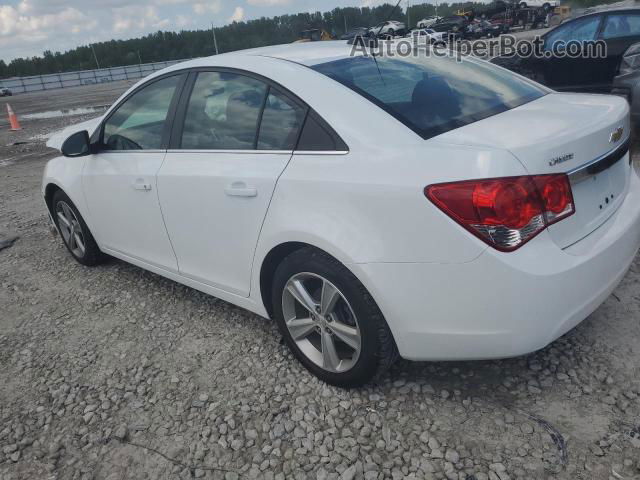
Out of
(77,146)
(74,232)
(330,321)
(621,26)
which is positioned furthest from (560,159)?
(621,26)

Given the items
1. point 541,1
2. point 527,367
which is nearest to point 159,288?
point 527,367

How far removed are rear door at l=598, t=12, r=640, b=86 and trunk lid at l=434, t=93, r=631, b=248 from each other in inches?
152

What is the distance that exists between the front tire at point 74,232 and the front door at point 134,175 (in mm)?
371

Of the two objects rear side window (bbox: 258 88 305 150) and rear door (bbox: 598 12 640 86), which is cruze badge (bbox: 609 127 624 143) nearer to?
rear side window (bbox: 258 88 305 150)

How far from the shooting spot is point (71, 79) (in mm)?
49812

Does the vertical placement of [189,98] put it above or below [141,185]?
above

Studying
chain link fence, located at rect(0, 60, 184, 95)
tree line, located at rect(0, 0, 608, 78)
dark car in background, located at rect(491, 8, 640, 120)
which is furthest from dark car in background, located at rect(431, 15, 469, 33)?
tree line, located at rect(0, 0, 608, 78)

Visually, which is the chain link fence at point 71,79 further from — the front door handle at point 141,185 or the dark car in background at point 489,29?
the front door handle at point 141,185

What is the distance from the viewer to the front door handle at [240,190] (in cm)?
246

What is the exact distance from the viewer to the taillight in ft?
5.93

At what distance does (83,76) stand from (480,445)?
56.6 metres

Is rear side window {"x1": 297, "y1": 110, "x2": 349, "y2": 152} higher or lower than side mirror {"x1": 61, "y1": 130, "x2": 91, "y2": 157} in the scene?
higher

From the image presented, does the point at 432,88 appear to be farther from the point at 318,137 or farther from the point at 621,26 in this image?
the point at 621,26

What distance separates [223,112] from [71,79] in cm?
5460
